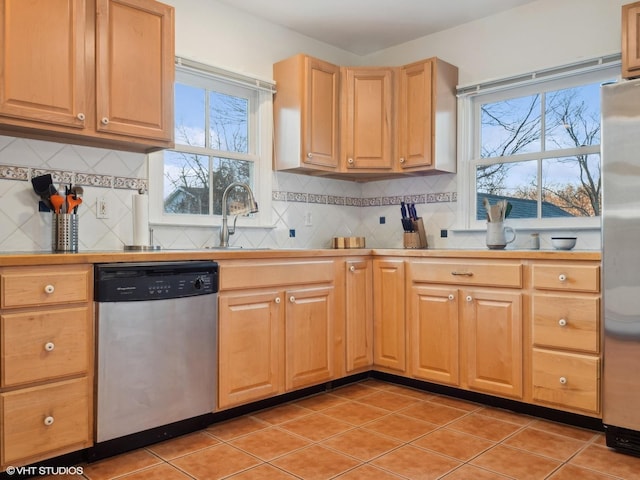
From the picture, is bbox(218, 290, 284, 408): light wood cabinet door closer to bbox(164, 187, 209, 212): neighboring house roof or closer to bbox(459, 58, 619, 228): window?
bbox(164, 187, 209, 212): neighboring house roof

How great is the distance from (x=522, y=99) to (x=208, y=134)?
2132 millimetres

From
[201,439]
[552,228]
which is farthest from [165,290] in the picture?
[552,228]

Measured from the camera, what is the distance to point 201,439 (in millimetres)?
2391

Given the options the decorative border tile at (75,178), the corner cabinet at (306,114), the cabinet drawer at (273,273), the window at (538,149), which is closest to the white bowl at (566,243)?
the window at (538,149)

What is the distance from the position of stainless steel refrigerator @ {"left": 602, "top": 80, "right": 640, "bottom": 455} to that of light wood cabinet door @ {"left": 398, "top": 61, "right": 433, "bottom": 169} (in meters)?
1.34

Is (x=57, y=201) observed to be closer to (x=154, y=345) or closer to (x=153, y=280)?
(x=153, y=280)

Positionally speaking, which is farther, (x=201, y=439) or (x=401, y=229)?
(x=401, y=229)

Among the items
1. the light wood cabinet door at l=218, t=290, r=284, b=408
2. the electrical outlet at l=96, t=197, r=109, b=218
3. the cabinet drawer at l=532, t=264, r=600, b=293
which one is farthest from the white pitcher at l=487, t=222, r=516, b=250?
the electrical outlet at l=96, t=197, r=109, b=218

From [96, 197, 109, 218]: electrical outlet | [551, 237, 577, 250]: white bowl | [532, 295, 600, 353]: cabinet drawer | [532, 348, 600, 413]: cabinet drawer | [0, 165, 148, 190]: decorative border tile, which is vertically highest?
[0, 165, 148, 190]: decorative border tile

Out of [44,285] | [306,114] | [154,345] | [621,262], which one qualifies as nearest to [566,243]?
[621,262]

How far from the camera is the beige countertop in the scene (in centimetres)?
195

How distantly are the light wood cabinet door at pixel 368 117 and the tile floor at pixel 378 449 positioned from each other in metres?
1.72

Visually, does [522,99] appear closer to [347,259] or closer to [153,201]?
[347,259]

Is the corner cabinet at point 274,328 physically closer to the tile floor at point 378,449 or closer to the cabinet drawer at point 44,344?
the tile floor at point 378,449
